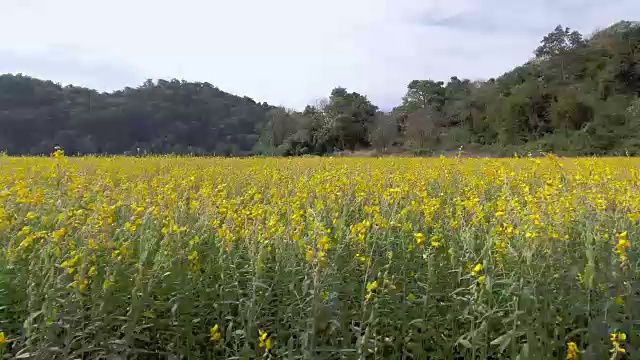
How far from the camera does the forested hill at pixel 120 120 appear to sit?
26.0m

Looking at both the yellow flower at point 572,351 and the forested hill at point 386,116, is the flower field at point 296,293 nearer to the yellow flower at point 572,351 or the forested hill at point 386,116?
the yellow flower at point 572,351

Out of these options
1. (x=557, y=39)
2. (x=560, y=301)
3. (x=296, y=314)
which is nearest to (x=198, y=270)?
(x=296, y=314)

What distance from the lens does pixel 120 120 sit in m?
29.8

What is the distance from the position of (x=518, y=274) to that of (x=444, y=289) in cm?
60

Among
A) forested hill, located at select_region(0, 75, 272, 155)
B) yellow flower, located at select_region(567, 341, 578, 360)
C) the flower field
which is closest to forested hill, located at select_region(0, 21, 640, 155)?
forested hill, located at select_region(0, 75, 272, 155)

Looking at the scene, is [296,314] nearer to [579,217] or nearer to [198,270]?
[198,270]

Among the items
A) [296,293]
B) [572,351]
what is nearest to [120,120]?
[296,293]

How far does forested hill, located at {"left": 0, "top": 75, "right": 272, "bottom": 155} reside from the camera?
2597 cm

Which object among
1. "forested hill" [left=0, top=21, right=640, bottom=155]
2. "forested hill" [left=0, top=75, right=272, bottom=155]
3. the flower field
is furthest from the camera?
"forested hill" [left=0, top=21, right=640, bottom=155]

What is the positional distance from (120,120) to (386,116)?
26161 mm

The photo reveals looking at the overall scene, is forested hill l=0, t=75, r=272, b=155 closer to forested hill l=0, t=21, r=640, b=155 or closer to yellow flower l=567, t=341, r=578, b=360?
forested hill l=0, t=21, r=640, b=155

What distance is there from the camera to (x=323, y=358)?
194 centimetres

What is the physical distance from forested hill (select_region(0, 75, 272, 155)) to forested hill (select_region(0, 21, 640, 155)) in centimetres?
8

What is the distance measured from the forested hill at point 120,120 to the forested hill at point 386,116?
8cm
